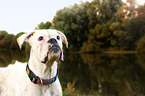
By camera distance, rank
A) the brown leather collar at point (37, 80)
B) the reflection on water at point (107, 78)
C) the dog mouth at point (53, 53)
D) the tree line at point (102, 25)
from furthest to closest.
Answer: the tree line at point (102, 25) → the reflection on water at point (107, 78) → the brown leather collar at point (37, 80) → the dog mouth at point (53, 53)

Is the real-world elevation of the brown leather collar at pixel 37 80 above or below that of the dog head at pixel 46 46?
below

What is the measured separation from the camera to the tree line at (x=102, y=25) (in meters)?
59.2

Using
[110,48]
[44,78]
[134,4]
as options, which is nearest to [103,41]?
[110,48]

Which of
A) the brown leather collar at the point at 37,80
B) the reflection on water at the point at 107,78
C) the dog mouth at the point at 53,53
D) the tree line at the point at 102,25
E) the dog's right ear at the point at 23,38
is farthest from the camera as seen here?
the tree line at the point at 102,25

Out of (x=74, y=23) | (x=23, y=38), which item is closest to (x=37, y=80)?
(x=23, y=38)

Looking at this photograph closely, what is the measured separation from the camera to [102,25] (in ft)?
208

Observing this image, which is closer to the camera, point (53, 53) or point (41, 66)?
point (53, 53)

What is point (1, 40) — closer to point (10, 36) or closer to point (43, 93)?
point (10, 36)

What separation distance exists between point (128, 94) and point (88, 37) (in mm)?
48181

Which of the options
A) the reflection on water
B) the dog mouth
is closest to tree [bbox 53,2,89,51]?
the reflection on water

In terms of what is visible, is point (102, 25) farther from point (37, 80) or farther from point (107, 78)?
point (37, 80)

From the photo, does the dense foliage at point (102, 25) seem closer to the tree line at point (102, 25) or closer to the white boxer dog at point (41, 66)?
the tree line at point (102, 25)

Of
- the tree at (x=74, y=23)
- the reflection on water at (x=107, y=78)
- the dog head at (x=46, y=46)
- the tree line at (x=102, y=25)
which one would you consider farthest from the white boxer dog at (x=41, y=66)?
the tree at (x=74, y=23)

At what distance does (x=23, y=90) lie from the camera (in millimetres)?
3498
